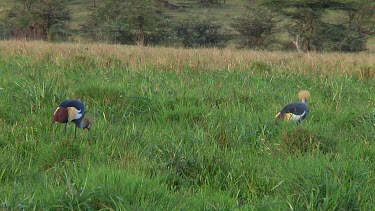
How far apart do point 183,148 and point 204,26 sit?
43029 mm

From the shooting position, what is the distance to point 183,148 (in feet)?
10.2

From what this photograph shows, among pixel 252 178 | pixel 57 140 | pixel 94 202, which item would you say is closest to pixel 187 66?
pixel 57 140

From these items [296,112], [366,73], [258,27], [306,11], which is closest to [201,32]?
[258,27]

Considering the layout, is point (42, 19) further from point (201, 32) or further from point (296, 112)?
point (296, 112)

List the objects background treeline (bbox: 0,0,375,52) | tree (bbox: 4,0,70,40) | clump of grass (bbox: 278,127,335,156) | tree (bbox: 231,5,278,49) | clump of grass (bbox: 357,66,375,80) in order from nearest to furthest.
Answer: clump of grass (bbox: 278,127,335,156)
clump of grass (bbox: 357,66,375,80)
background treeline (bbox: 0,0,375,52)
tree (bbox: 4,0,70,40)
tree (bbox: 231,5,278,49)

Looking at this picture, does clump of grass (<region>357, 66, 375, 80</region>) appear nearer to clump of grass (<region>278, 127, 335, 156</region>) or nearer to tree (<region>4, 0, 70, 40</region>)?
clump of grass (<region>278, 127, 335, 156</region>)

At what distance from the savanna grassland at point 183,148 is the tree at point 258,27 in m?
36.9

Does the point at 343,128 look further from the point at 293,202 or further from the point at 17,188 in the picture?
the point at 17,188

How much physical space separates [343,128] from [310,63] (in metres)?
5.00

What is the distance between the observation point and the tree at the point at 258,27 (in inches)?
1652

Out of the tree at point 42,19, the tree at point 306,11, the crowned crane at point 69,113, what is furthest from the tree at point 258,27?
the crowned crane at point 69,113

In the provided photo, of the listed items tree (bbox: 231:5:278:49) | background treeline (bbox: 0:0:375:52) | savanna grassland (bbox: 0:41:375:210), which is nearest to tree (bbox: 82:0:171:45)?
background treeline (bbox: 0:0:375:52)

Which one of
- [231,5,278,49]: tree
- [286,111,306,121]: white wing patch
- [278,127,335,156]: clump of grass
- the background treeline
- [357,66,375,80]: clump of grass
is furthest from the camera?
[231,5,278,49]: tree

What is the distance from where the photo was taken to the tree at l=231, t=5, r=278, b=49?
41969mm
